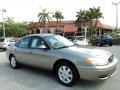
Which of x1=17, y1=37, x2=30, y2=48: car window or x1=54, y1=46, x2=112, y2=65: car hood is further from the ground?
x1=17, y1=37, x2=30, y2=48: car window

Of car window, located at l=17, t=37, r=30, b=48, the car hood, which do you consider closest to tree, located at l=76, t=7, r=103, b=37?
car window, located at l=17, t=37, r=30, b=48

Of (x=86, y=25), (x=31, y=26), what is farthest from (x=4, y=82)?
(x=31, y=26)

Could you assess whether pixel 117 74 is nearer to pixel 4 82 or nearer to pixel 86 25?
pixel 4 82

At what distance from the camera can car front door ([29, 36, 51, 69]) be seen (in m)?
6.48

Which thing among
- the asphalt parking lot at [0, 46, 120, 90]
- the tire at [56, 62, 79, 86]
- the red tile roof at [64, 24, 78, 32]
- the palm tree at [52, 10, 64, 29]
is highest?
the palm tree at [52, 10, 64, 29]

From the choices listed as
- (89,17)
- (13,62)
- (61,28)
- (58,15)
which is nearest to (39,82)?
(13,62)

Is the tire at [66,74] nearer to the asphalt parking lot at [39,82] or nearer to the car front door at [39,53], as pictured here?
the asphalt parking lot at [39,82]

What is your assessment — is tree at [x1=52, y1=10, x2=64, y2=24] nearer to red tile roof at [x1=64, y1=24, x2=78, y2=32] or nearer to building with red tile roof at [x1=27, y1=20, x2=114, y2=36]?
building with red tile roof at [x1=27, y1=20, x2=114, y2=36]

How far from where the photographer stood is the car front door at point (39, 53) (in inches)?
255

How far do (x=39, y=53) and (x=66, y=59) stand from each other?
1227mm

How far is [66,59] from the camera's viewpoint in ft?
19.3

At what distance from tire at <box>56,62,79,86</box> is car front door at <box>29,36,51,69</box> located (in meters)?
0.50

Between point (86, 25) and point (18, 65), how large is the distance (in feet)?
161

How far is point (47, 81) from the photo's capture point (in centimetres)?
643
